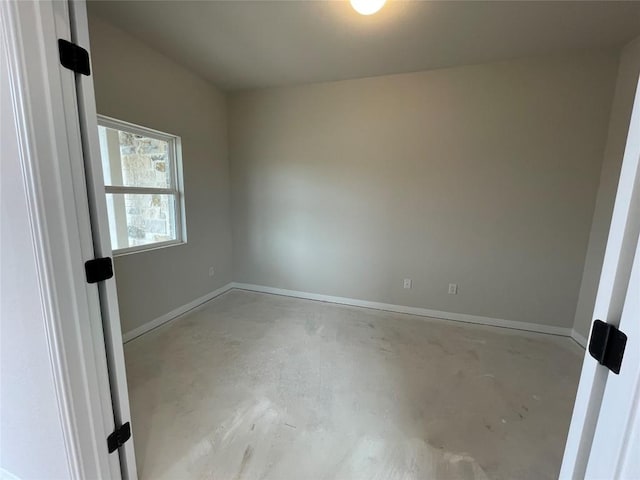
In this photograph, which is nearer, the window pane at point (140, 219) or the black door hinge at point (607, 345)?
the black door hinge at point (607, 345)

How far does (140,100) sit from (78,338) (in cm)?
242

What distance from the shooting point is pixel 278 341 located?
2594 mm

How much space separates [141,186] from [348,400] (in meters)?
2.73

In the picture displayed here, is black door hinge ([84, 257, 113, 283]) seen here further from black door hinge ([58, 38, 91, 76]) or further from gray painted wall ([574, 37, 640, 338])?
gray painted wall ([574, 37, 640, 338])

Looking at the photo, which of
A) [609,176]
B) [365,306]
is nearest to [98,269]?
[365,306]

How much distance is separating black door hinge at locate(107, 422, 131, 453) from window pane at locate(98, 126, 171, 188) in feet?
6.75

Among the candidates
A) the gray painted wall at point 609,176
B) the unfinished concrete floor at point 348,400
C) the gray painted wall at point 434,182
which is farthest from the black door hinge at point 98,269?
the gray painted wall at point 609,176

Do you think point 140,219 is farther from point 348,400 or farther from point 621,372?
point 621,372

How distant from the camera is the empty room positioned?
149cm

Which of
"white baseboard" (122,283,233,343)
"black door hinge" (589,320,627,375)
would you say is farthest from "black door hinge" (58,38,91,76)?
"white baseboard" (122,283,233,343)

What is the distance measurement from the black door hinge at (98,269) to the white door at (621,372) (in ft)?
4.77

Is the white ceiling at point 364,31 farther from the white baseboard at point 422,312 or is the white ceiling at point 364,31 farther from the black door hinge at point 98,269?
the white baseboard at point 422,312

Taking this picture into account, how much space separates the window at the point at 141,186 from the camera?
8.03 feet

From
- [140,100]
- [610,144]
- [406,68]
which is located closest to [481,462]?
[610,144]
